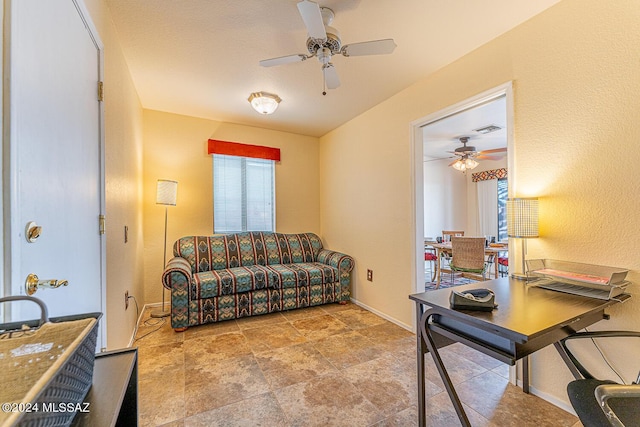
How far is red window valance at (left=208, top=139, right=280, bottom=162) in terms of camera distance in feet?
12.4

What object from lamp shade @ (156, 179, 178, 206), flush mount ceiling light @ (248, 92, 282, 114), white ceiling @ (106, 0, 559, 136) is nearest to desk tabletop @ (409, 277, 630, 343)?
white ceiling @ (106, 0, 559, 136)

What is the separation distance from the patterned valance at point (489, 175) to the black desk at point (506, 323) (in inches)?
192

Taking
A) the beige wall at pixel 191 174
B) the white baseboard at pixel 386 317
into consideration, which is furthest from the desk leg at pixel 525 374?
the beige wall at pixel 191 174

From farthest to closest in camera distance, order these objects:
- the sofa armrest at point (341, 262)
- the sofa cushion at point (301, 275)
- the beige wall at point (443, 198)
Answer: the beige wall at point (443, 198)
the sofa armrest at point (341, 262)
the sofa cushion at point (301, 275)

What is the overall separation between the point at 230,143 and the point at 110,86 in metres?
2.07

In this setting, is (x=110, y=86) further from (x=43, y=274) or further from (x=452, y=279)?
(x=452, y=279)

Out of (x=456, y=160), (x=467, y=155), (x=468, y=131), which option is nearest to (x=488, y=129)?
(x=468, y=131)

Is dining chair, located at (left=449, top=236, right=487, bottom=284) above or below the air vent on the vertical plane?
below

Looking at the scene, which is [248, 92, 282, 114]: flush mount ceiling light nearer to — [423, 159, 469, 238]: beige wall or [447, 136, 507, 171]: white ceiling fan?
[447, 136, 507, 171]: white ceiling fan

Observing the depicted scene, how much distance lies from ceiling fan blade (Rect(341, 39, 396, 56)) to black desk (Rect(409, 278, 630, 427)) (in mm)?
1541

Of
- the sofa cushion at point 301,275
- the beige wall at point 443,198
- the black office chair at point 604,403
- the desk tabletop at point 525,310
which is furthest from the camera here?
the beige wall at point 443,198

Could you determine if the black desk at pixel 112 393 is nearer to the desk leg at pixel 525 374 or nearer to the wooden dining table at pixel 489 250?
the desk leg at pixel 525 374

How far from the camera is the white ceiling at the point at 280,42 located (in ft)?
5.69

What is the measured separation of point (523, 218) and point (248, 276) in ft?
8.58
